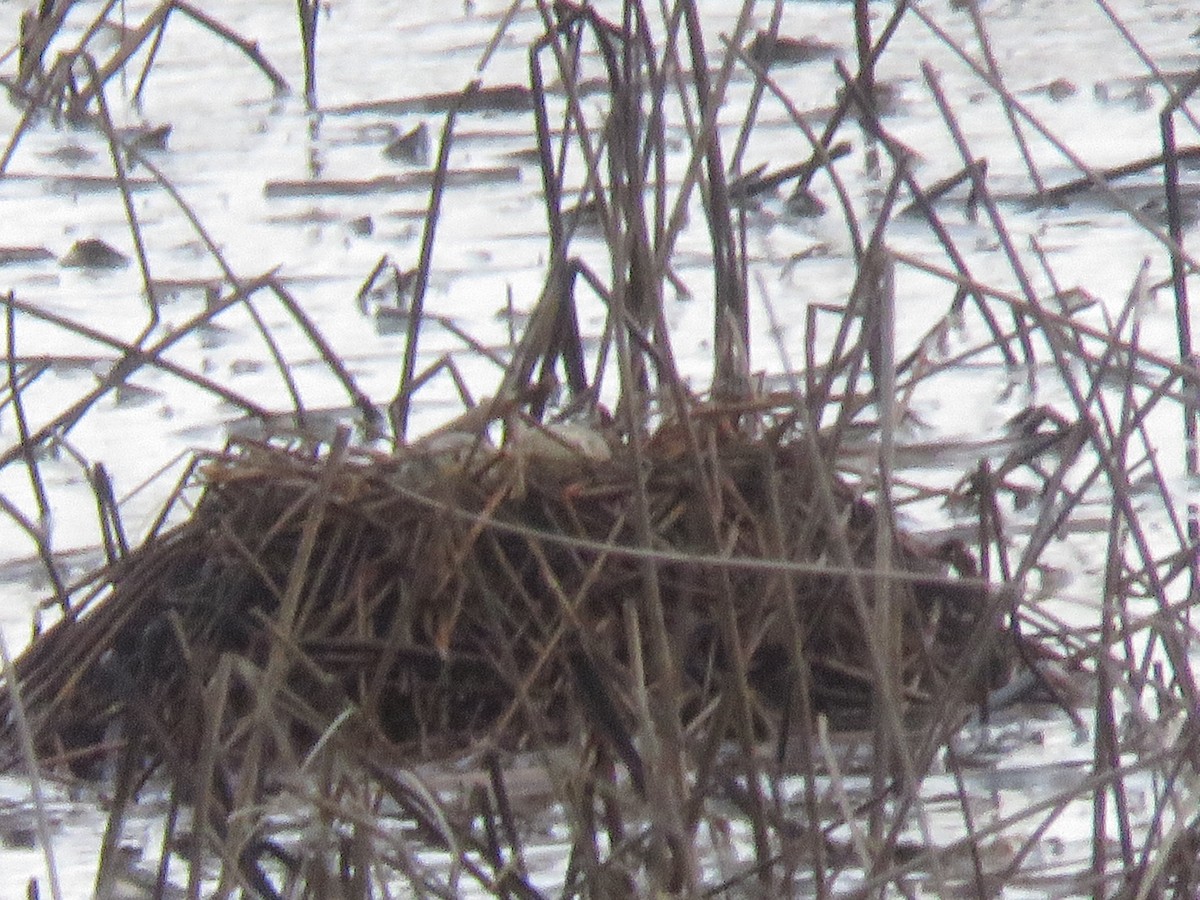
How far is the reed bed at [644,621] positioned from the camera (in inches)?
80.9

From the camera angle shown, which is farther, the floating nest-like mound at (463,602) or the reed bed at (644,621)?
the floating nest-like mound at (463,602)

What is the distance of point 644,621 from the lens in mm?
2555

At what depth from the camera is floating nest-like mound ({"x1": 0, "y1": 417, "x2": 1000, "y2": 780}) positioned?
2467 mm

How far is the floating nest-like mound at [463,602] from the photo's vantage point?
247 cm

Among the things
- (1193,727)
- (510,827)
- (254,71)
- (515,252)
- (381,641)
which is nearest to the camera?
(1193,727)

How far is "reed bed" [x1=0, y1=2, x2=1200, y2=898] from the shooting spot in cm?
205

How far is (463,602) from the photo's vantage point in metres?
2.57

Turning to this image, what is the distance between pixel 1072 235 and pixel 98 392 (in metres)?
1.63

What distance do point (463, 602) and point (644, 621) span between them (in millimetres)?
144

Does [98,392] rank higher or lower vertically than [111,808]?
higher

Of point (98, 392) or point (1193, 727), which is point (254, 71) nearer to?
point (98, 392)

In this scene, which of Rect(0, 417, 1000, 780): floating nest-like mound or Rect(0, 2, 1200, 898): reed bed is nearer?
Rect(0, 2, 1200, 898): reed bed

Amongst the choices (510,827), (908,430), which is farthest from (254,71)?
(510,827)

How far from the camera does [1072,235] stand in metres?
3.94
